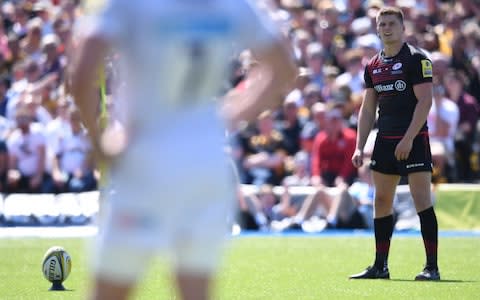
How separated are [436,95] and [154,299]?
31.9 feet

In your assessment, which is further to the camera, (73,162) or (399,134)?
(73,162)

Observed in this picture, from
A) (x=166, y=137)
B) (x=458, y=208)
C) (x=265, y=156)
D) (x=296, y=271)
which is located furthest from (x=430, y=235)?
(x=265, y=156)

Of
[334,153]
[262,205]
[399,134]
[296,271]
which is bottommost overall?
[296,271]

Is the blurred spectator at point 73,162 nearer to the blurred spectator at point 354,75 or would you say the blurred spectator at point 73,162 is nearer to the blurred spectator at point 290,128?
the blurred spectator at point 290,128

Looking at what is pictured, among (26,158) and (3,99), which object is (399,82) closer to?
(26,158)

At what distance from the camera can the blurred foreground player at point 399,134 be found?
10102 mm

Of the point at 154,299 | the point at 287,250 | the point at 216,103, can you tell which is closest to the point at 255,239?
the point at 287,250

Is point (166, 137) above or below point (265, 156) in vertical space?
below

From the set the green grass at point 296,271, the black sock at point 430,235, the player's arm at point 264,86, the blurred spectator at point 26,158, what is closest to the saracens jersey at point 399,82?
the black sock at point 430,235

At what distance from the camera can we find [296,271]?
11250 mm

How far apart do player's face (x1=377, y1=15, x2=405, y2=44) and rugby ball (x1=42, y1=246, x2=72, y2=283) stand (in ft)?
11.3

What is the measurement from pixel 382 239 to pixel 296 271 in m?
1.22

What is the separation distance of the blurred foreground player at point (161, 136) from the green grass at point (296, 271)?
3361mm

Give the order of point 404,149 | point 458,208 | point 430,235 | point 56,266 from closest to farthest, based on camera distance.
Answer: point 56,266 < point 404,149 < point 430,235 < point 458,208
